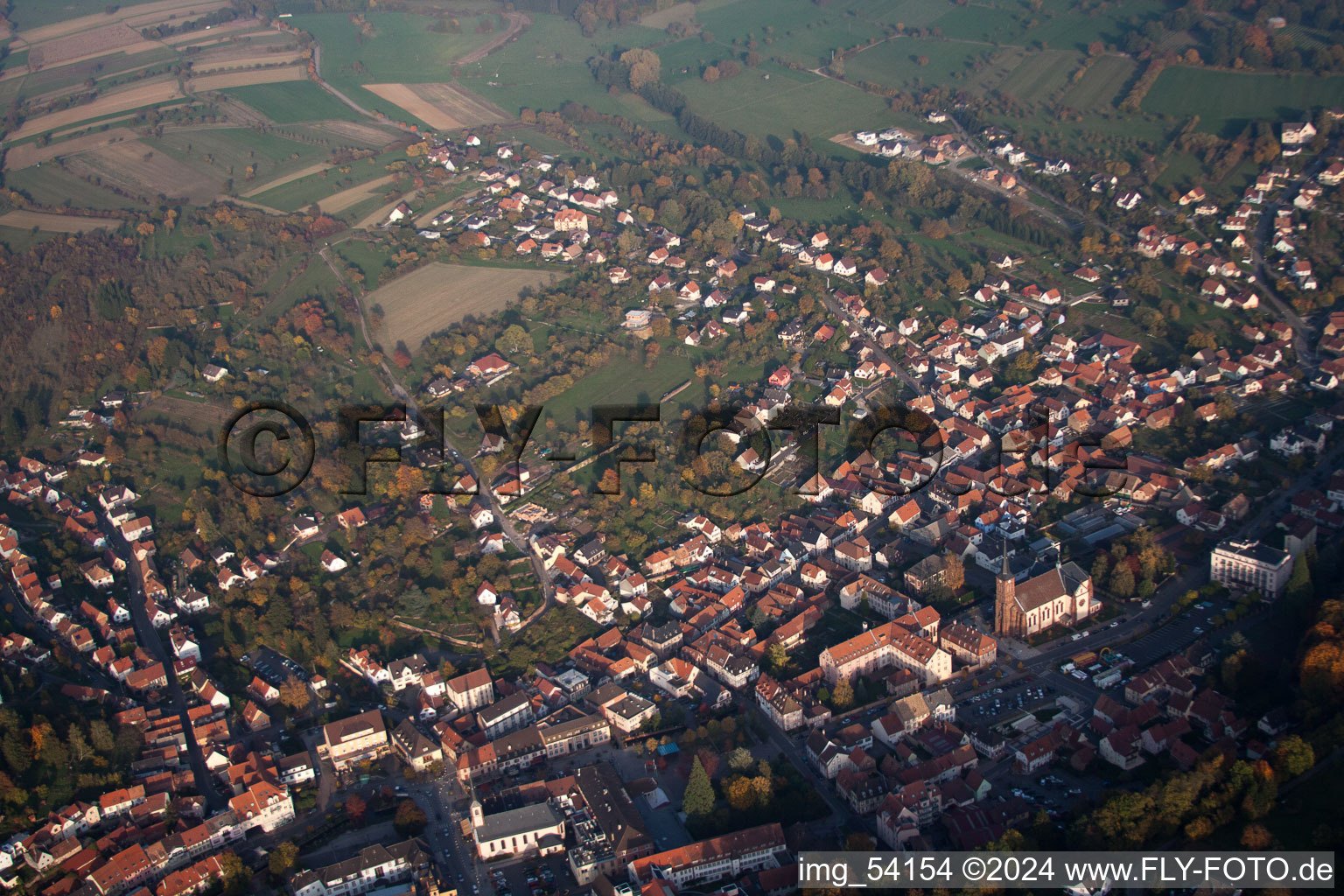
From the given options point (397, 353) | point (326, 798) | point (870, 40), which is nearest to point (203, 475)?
point (397, 353)

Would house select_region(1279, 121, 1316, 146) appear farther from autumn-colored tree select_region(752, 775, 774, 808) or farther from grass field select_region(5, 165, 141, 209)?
grass field select_region(5, 165, 141, 209)

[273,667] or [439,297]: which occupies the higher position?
[439,297]

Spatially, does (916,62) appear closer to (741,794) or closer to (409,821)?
(741,794)

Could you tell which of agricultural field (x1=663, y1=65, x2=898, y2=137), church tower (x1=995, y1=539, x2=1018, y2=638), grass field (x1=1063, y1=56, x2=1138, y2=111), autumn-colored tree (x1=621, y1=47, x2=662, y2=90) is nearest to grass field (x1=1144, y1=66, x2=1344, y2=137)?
grass field (x1=1063, y1=56, x2=1138, y2=111)

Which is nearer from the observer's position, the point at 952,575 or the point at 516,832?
the point at 516,832

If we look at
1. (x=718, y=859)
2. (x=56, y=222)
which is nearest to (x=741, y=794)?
(x=718, y=859)

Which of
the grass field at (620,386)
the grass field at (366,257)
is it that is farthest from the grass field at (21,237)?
the grass field at (620,386)
